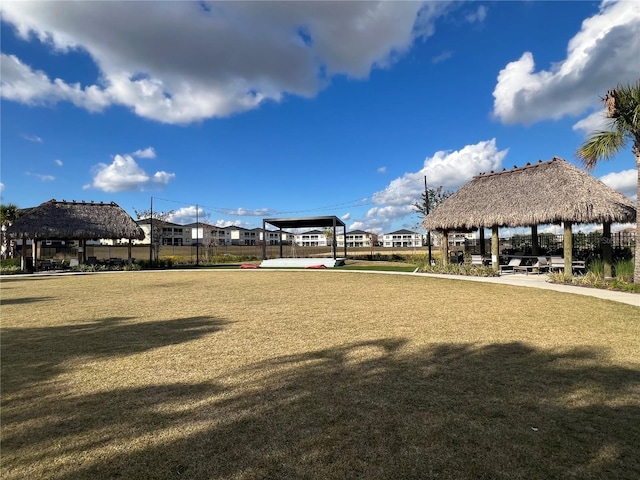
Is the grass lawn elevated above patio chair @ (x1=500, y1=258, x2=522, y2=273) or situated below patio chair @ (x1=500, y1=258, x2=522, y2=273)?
below

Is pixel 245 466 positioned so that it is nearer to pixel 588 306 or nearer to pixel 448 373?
pixel 448 373

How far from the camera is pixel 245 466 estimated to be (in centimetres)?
269

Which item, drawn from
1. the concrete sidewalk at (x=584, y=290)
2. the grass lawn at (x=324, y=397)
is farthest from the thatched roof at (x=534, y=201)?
the grass lawn at (x=324, y=397)

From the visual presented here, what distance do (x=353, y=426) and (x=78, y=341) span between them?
555cm

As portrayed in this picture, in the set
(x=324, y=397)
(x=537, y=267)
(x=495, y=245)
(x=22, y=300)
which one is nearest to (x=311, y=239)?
(x=495, y=245)

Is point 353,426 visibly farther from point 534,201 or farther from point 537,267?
point 537,267

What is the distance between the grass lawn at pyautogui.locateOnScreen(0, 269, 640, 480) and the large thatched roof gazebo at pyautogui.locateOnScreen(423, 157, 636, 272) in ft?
26.3

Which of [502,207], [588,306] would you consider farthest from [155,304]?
[502,207]

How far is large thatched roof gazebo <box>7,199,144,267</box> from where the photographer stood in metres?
26.2

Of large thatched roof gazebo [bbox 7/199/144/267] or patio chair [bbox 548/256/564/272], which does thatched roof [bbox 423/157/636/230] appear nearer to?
patio chair [bbox 548/256/564/272]

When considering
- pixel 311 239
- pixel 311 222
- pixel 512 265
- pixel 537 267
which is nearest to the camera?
pixel 537 267

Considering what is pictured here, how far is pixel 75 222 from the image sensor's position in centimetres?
2766

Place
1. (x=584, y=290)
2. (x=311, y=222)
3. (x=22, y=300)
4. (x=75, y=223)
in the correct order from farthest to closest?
(x=311, y=222)
(x=75, y=223)
(x=584, y=290)
(x=22, y=300)

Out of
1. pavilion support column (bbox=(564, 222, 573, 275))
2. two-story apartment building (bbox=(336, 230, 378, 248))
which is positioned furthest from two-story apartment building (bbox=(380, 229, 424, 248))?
pavilion support column (bbox=(564, 222, 573, 275))
